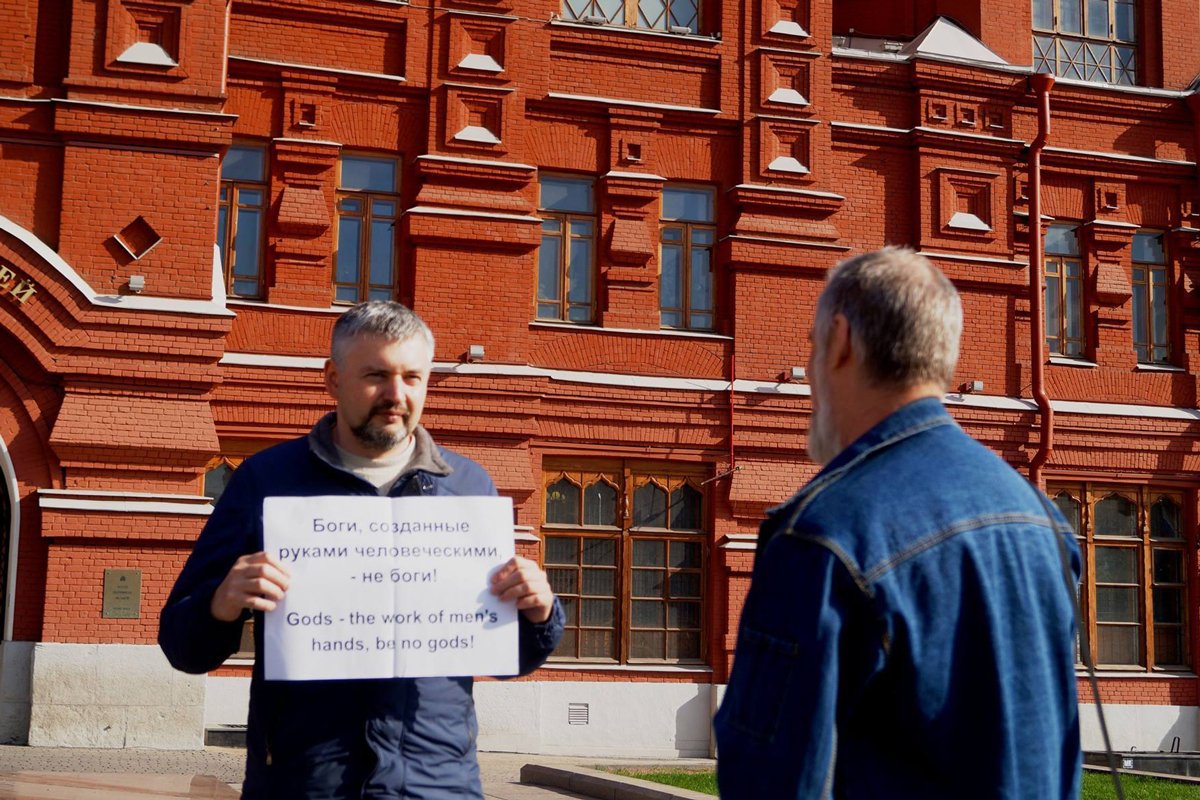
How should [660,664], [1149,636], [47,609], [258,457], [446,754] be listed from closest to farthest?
1. [446,754]
2. [258,457]
3. [47,609]
4. [660,664]
5. [1149,636]

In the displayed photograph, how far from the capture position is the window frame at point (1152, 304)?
55.8 feet

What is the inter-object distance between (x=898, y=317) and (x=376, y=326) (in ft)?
5.15

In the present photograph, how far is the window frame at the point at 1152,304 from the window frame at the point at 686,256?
17.2 feet

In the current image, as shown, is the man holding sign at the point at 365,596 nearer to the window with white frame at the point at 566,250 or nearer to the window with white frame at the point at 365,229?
the window with white frame at the point at 365,229

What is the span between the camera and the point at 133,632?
12.4 metres

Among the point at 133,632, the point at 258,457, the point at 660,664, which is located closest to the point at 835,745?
the point at 258,457

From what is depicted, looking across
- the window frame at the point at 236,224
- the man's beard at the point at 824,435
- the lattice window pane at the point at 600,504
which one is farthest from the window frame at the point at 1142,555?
the man's beard at the point at 824,435

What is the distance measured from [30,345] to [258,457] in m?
9.94

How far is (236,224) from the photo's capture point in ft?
47.0

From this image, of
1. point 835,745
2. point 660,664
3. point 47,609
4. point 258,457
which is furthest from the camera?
point 660,664

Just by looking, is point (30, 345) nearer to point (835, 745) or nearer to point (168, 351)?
point (168, 351)

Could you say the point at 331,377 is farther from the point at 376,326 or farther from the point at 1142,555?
the point at 1142,555

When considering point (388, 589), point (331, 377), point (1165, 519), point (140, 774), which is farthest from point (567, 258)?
point (388, 589)

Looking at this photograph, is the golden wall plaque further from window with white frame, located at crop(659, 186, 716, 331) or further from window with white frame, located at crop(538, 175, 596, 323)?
window with white frame, located at crop(659, 186, 716, 331)
